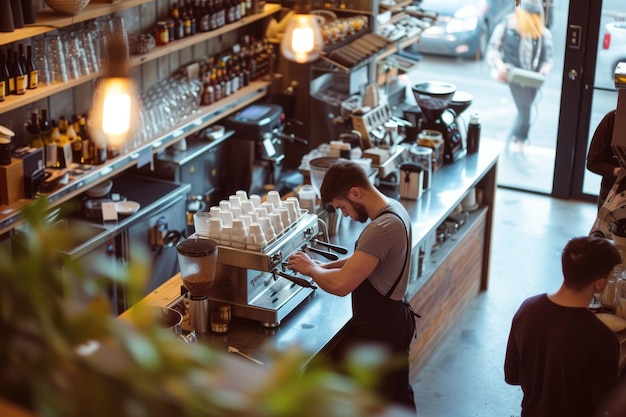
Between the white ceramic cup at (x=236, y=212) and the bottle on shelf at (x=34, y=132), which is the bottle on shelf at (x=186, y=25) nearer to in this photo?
the bottle on shelf at (x=34, y=132)

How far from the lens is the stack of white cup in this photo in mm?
3988

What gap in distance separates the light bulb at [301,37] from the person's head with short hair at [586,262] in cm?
206

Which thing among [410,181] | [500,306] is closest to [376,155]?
[410,181]

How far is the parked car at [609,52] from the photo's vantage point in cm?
748

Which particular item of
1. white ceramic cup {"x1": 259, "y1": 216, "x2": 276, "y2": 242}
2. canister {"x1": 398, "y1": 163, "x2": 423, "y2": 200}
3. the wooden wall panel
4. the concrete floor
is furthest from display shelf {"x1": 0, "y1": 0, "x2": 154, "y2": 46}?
the concrete floor

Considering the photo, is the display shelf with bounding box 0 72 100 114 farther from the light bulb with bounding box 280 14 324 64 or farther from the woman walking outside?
the woman walking outside

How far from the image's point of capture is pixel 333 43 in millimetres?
7098

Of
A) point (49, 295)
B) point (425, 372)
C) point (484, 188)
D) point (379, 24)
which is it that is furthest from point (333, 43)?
point (49, 295)

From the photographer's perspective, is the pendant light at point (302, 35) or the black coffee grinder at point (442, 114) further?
the black coffee grinder at point (442, 114)

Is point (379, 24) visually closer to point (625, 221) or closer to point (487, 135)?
point (487, 135)

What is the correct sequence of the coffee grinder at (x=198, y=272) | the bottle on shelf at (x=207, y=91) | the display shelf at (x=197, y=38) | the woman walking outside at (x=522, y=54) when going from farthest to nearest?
the woman walking outside at (x=522, y=54) → the bottle on shelf at (x=207, y=91) → the display shelf at (x=197, y=38) → the coffee grinder at (x=198, y=272)

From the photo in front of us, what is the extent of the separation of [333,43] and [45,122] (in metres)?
2.49

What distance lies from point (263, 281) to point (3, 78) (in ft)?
6.17

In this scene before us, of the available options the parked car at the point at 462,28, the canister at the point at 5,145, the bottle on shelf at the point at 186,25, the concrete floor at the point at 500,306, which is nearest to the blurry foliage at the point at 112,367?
the canister at the point at 5,145
